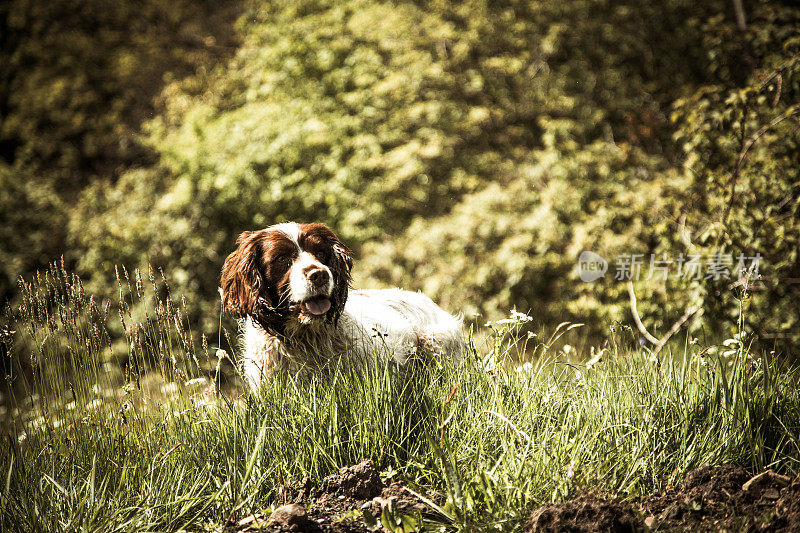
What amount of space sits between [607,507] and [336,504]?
941mm

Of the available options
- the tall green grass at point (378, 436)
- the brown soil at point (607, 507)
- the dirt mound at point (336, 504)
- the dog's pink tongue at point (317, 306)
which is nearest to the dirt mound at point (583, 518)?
the brown soil at point (607, 507)

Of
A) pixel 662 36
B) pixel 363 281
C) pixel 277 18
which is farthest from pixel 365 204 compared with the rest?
pixel 662 36

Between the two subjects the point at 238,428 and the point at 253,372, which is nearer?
the point at 238,428

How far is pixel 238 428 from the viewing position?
2.59m

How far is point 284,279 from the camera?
3.04m

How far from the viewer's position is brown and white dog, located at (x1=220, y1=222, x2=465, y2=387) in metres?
3.00

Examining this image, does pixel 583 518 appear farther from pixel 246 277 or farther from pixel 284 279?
pixel 246 277

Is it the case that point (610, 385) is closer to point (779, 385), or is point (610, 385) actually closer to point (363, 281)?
point (779, 385)

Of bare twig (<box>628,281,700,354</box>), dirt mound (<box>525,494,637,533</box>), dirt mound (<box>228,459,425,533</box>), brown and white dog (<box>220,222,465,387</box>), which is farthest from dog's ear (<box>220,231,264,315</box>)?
bare twig (<box>628,281,700,354</box>)

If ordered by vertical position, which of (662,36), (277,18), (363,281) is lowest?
(363,281)

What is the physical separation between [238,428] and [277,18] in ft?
24.1

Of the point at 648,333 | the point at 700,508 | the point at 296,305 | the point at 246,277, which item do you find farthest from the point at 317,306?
the point at 648,333

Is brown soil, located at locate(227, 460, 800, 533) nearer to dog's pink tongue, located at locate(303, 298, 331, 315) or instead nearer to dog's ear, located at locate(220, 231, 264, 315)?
dog's pink tongue, located at locate(303, 298, 331, 315)

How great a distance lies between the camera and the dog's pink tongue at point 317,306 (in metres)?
2.98
